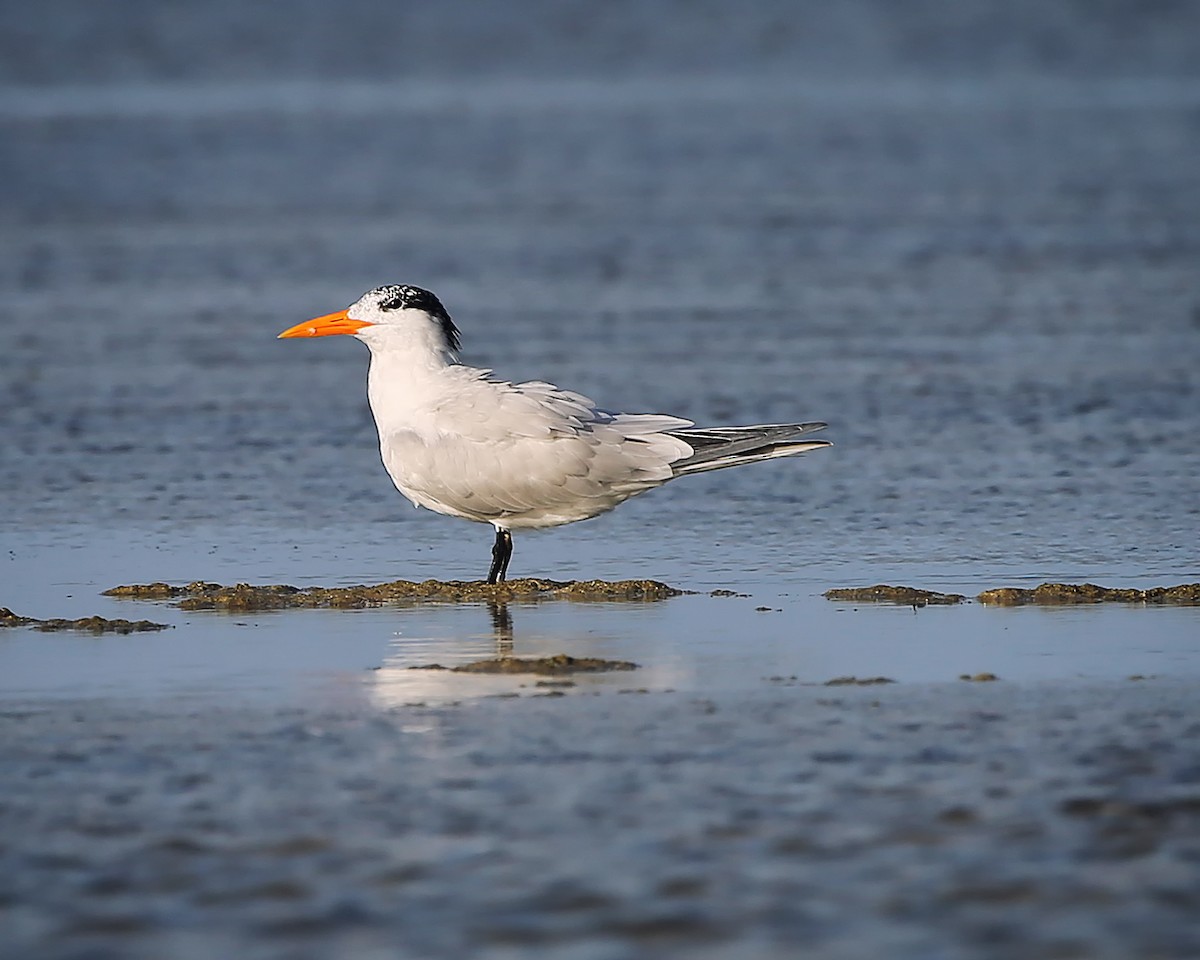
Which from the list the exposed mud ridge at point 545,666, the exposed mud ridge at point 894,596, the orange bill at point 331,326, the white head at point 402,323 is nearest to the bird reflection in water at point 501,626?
the exposed mud ridge at point 545,666

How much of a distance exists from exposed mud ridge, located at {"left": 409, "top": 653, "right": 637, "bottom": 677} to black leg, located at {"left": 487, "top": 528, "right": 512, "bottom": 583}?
1317 mm

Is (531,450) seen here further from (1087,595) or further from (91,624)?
(1087,595)

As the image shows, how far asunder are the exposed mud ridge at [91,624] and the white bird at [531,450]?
4.09 feet

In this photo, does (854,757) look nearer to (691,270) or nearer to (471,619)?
(471,619)

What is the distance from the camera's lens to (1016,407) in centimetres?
952

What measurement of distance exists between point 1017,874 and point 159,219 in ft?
41.7

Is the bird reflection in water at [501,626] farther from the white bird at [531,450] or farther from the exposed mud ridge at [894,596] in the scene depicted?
the exposed mud ridge at [894,596]

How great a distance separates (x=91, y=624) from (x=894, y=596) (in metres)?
2.32

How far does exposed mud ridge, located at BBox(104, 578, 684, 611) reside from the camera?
6555 mm

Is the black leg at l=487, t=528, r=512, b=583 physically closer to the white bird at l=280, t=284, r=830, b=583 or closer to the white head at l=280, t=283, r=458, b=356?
the white bird at l=280, t=284, r=830, b=583

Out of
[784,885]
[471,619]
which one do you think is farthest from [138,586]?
[784,885]

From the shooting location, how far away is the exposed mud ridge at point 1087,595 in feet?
20.8

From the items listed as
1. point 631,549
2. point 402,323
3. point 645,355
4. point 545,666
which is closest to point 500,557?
point 631,549

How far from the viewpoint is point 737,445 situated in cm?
707
